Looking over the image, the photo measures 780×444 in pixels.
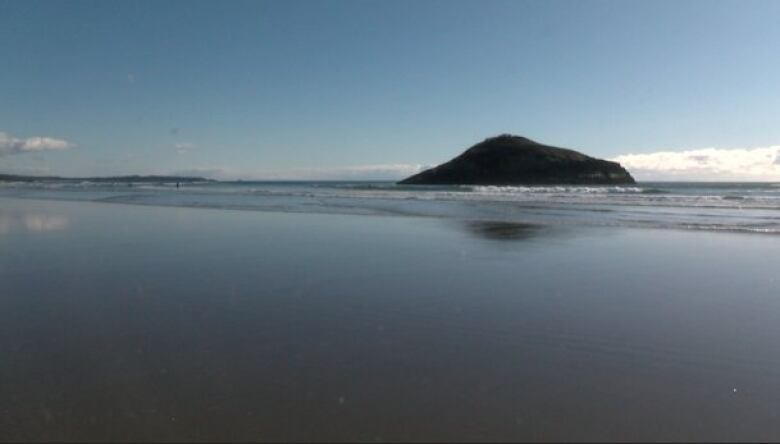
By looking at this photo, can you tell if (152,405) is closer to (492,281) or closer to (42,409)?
(42,409)

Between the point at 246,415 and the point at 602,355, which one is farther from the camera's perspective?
the point at 602,355

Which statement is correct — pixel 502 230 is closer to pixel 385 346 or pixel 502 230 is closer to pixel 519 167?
pixel 385 346

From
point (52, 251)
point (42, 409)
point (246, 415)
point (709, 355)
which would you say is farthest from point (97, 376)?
point (52, 251)

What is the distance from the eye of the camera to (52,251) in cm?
1027

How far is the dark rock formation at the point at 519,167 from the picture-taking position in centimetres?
9744

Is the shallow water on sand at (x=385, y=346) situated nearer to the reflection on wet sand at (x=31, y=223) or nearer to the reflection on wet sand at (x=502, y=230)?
the reflection on wet sand at (x=502, y=230)

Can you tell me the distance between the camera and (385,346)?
486 centimetres

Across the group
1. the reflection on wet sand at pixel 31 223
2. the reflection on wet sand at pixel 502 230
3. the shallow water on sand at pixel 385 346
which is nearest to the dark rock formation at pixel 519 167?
the reflection on wet sand at pixel 502 230

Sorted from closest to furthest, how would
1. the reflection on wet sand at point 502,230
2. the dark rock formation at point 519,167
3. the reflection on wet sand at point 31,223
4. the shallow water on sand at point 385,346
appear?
the shallow water on sand at point 385,346
the reflection on wet sand at point 502,230
the reflection on wet sand at point 31,223
the dark rock formation at point 519,167

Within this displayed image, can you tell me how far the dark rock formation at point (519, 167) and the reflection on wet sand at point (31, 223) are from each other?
8715 centimetres

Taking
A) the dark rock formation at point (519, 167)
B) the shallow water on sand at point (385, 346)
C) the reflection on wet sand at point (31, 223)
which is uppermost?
the dark rock formation at point (519, 167)

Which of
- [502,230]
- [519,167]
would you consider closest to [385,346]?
[502,230]

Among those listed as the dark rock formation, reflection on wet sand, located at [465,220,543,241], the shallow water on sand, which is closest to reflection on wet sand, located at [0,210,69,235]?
the shallow water on sand

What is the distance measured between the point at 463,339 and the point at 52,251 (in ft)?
28.8
